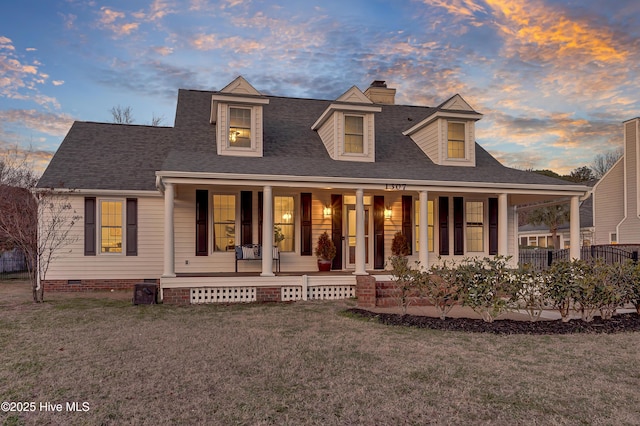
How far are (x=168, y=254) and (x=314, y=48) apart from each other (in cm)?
894

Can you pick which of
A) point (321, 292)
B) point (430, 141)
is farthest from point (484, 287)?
point (430, 141)

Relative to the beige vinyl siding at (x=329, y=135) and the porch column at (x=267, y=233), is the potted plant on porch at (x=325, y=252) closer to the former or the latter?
the porch column at (x=267, y=233)

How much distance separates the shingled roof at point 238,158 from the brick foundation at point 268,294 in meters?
2.93

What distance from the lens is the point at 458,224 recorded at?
47.4ft

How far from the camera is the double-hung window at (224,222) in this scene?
12.9 m

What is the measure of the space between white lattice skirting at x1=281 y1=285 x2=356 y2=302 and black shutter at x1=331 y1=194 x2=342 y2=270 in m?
1.70

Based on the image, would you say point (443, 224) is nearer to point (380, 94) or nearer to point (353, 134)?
point (353, 134)

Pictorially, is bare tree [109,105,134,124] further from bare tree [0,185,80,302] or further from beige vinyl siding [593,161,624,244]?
beige vinyl siding [593,161,624,244]

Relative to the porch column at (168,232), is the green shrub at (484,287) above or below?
below

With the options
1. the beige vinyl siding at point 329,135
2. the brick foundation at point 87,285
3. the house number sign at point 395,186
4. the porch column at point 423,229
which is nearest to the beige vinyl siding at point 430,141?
the porch column at point 423,229

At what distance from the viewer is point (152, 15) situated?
12.7 meters

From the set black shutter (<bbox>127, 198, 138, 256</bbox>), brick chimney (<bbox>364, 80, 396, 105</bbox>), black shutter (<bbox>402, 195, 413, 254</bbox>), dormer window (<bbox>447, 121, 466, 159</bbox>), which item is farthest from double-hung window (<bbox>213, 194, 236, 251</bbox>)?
brick chimney (<bbox>364, 80, 396, 105</bbox>)

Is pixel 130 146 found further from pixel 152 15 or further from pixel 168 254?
pixel 168 254

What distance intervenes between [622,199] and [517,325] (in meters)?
21.5
